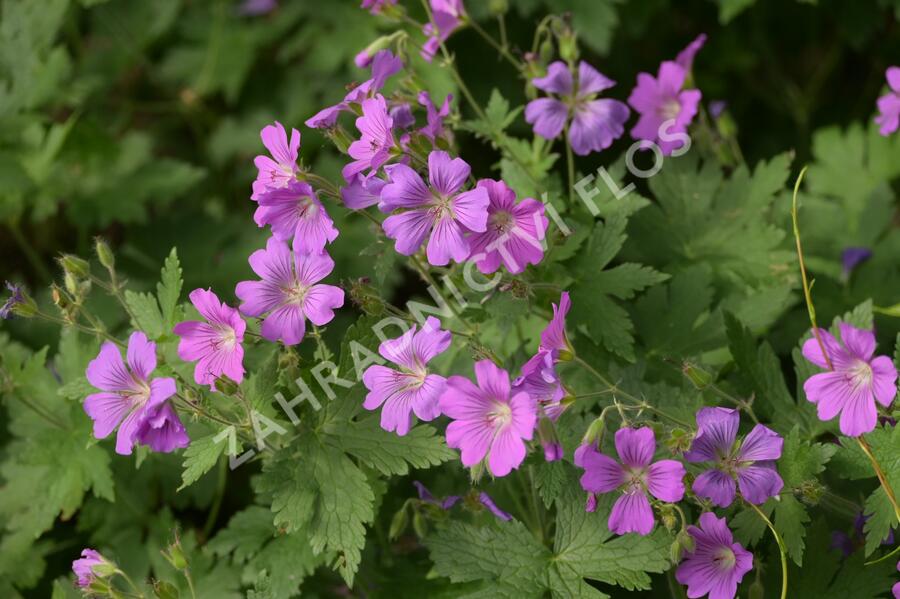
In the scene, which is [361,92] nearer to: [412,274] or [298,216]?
[298,216]

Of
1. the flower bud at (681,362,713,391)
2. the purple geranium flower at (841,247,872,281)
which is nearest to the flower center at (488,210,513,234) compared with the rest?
the flower bud at (681,362,713,391)

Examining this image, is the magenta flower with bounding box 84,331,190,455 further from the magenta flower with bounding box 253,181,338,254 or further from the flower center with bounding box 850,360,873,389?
the flower center with bounding box 850,360,873,389

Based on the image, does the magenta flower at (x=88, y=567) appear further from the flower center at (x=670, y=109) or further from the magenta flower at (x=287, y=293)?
the flower center at (x=670, y=109)

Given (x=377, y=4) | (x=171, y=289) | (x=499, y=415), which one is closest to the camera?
(x=499, y=415)

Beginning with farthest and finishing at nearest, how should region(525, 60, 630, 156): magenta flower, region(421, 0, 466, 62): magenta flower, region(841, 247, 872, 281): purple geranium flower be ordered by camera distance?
region(841, 247, 872, 281): purple geranium flower < region(421, 0, 466, 62): magenta flower < region(525, 60, 630, 156): magenta flower

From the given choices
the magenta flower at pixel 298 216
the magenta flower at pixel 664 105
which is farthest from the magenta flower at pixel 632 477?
the magenta flower at pixel 664 105

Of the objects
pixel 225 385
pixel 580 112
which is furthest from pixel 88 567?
pixel 580 112
